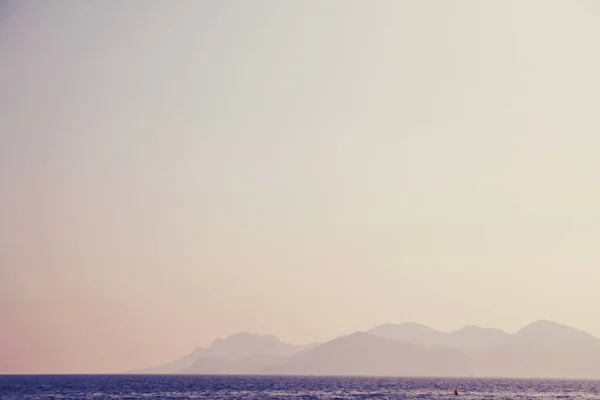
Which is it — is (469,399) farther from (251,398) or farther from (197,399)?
(197,399)

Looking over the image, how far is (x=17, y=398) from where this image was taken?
13125cm

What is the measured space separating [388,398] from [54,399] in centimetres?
6610

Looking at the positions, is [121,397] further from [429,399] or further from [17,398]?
[429,399]

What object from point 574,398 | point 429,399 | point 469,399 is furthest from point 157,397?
point 574,398

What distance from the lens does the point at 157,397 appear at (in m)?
135

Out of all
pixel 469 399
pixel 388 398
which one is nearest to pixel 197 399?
pixel 388 398

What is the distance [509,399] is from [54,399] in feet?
306

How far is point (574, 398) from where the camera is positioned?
143875 millimetres

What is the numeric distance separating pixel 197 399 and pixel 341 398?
28995mm

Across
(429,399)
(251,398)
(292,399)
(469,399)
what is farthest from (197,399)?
(469,399)

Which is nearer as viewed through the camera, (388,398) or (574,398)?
(388,398)

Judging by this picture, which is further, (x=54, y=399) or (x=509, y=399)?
(x=509, y=399)

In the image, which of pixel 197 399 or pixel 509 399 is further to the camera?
pixel 509 399

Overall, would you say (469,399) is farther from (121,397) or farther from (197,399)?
(121,397)
